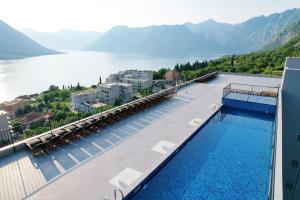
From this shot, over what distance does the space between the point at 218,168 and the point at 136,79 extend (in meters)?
55.6

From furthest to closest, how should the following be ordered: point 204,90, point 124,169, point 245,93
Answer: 1. point 204,90
2. point 245,93
3. point 124,169

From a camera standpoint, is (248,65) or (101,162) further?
(248,65)

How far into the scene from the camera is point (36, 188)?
4.58 metres

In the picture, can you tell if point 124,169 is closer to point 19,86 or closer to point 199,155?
point 199,155

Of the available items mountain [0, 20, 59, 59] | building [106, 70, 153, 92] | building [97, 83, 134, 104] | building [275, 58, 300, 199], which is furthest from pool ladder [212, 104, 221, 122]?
mountain [0, 20, 59, 59]

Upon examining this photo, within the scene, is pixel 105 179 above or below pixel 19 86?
above

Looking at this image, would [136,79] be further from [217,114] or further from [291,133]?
[291,133]

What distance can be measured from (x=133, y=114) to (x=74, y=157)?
3.71 meters

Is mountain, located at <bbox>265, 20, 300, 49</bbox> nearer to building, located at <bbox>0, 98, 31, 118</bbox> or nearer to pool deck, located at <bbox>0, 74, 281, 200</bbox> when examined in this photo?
building, located at <bbox>0, 98, 31, 118</bbox>

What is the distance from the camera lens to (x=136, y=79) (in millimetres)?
60531

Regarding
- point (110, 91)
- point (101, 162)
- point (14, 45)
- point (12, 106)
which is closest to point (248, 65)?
point (110, 91)

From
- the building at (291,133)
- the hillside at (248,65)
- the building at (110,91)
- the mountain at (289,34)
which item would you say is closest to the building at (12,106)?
the building at (110,91)

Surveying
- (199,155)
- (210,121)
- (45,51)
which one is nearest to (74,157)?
(199,155)

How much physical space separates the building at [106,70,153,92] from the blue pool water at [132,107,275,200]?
4679 centimetres
